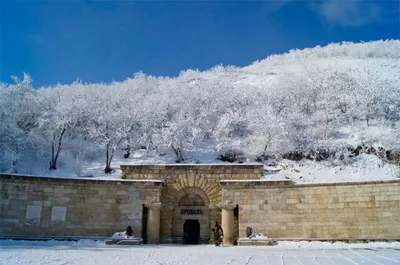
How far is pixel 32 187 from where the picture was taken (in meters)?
18.8

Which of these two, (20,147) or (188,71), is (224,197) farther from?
(188,71)

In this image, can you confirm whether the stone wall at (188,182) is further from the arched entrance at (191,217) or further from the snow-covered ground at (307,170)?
the snow-covered ground at (307,170)

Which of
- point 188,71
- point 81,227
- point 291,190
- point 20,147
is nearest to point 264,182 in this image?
point 291,190

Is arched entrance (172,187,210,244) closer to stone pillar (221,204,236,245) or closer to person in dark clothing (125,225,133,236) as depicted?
stone pillar (221,204,236,245)

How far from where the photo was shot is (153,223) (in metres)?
19.6

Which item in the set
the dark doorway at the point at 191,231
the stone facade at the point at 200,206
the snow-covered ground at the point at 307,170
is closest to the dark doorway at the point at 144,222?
the stone facade at the point at 200,206

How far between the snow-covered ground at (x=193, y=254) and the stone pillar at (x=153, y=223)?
7.11 ft

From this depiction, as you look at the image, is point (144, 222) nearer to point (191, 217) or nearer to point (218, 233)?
point (191, 217)

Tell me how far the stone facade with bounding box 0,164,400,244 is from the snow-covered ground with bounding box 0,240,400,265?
1174 mm

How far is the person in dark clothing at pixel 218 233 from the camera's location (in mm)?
18031

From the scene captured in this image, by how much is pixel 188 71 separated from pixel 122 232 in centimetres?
4554

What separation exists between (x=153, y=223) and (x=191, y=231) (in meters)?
2.85

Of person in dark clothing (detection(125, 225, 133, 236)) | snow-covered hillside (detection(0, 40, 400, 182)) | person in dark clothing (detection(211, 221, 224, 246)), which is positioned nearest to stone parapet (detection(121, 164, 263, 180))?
snow-covered hillside (detection(0, 40, 400, 182))

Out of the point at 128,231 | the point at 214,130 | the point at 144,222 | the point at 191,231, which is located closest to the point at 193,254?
the point at 128,231
